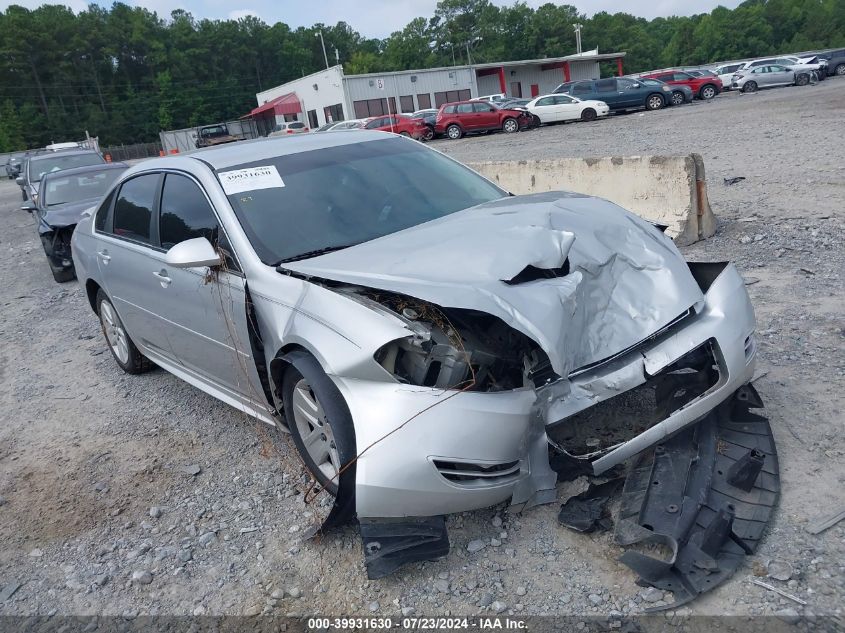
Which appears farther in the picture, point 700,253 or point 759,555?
point 700,253

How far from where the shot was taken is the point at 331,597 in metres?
2.79

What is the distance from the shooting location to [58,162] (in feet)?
49.4

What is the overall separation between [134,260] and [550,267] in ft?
9.89

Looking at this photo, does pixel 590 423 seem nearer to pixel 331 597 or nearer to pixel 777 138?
pixel 331 597

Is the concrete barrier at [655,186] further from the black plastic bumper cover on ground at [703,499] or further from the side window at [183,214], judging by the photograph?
the side window at [183,214]

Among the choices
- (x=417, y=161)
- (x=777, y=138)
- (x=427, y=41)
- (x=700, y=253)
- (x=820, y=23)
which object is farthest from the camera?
(x=427, y=41)

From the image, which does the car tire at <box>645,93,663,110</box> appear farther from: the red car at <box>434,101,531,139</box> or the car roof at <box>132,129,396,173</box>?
the car roof at <box>132,129,396,173</box>

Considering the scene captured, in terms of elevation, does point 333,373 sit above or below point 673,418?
above

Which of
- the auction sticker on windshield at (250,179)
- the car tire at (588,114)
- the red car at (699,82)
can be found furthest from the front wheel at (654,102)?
the auction sticker on windshield at (250,179)

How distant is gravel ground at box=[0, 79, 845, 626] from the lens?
265 centimetres

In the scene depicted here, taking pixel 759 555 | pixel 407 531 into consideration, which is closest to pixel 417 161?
pixel 407 531

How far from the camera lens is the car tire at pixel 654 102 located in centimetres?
2888

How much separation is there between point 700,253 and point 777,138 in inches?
346

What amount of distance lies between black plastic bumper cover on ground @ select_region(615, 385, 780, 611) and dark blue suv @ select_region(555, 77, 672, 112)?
27409 millimetres
